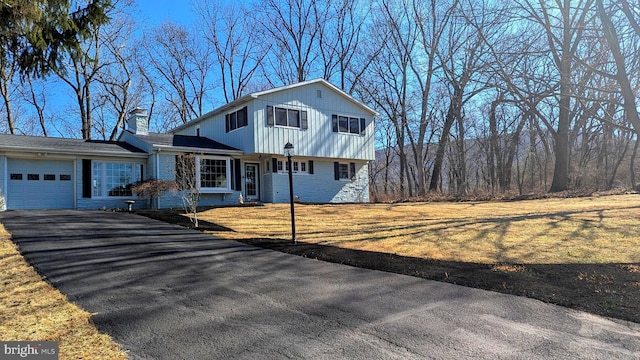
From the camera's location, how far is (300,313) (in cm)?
416

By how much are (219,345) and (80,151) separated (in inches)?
572

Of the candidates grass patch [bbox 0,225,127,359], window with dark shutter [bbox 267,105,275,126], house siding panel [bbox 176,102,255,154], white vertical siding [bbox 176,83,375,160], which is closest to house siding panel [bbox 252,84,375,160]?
white vertical siding [bbox 176,83,375,160]

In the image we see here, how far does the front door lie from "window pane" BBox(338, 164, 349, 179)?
467cm

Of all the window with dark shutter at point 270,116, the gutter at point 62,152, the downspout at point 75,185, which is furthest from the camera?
the window with dark shutter at point 270,116

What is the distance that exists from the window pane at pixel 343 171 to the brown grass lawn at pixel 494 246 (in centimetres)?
782

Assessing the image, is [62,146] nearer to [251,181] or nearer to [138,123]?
[138,123]

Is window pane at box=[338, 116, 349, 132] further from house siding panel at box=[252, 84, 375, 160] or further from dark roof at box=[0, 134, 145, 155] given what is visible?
dark roof at box=[0, 134, 145, 155]

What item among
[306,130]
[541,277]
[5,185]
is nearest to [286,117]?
[306,130]

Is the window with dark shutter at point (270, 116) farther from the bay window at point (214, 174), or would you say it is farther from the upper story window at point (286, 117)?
the bay window at point (214, 174)

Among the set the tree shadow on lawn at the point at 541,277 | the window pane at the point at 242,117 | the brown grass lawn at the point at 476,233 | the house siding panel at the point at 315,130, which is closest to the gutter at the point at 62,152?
the window pane at the point at 242,117

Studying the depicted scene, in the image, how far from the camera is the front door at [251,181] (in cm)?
1894

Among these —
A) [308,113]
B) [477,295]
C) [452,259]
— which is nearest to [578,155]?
[308,113]

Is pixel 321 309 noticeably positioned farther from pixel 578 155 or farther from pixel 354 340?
pixel 578 155

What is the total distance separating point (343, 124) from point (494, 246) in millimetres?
13663
